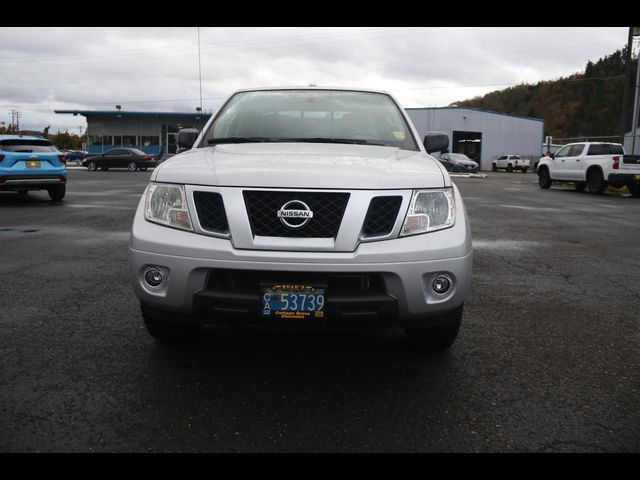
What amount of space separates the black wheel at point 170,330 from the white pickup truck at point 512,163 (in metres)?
45.5

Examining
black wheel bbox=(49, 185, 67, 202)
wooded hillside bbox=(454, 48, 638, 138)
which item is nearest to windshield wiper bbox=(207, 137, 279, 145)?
black wheel bbox=(49, 185, 67, 202)

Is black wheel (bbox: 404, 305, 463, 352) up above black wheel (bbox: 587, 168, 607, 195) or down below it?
below

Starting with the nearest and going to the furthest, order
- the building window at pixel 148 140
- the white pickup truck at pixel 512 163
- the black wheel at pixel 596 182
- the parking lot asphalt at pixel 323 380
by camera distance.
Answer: the parking lot asphalt at pixel 323 380, the black wheel at pixel 596 182, the white pickup truck at pixel 512 163, the building window at pixel 148 140

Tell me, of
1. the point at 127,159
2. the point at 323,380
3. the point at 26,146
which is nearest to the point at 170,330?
the point at 323,380

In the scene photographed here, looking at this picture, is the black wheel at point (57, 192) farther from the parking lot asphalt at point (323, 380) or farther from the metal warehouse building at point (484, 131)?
the metal warehouse building at point (484, 131)

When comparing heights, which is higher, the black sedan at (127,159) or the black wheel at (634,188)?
the black sedan at (127,159)

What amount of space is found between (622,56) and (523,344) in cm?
10187

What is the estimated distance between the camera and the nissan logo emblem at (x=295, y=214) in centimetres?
260

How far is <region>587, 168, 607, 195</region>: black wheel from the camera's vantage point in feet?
58.1

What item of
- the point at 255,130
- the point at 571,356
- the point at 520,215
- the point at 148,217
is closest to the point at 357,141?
the point at 255,130

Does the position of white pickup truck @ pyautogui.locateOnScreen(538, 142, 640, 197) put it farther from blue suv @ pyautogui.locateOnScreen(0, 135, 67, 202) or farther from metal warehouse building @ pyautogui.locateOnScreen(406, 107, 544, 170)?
metal warehouse building @ pyautogui.locateOnScreen(406, 107, 544, 170)

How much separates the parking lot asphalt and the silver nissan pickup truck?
0.37 m

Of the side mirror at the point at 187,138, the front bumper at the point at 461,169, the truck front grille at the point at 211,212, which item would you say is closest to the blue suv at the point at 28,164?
the side mirror at the point at 187,138
